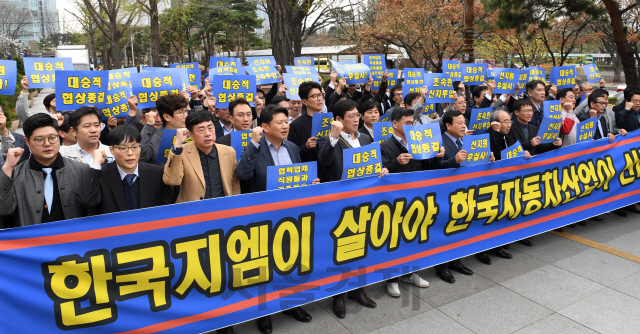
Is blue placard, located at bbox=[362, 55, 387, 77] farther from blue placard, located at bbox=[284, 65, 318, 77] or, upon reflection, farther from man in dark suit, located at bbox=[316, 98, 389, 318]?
man in dark suit, located at bbox=[316, 98, 389, 318]

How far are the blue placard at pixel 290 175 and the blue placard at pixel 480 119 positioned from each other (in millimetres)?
2660

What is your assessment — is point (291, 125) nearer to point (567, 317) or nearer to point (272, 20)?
point (567, 317)

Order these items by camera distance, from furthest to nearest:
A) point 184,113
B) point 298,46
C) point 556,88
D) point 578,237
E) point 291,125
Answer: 1. point 298,46
2. point 556,88
3. point 578,237
4. point 291,125
5. point 184,113

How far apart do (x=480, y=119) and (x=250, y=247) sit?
11.5 feet

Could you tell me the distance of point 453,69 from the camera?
7.03m

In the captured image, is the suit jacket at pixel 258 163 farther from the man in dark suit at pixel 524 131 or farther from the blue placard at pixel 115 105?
the man in dark suit at pixel 524 131

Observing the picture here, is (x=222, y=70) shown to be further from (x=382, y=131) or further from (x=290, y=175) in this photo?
(x=290, y=175)

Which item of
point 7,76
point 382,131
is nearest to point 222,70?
point 7,76

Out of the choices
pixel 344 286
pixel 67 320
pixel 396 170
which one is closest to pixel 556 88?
pixel 396 170

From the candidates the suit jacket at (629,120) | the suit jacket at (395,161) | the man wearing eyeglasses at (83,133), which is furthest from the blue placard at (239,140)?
the suit jacket at (629,120)

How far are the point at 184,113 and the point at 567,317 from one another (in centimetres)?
373

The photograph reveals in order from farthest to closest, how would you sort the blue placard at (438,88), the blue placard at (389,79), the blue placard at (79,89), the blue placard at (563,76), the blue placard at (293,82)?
the blue placard at (563,76) → the blue placard at (389,79) → the blue placard at (438,88) → the blue placard at (293,82) → the blue placard at (79,89)

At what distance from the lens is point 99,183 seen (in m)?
3.18

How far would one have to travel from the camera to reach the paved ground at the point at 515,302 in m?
3.65
